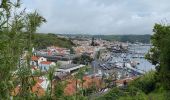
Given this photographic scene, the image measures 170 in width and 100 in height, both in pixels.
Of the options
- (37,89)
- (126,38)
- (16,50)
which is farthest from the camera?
(126,38)

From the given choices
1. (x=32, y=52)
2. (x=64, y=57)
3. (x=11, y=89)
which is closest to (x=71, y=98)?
(x=32, y=52)

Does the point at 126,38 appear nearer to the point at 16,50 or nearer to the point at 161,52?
the point at 161,52

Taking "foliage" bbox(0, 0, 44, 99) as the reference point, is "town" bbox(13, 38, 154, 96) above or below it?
below

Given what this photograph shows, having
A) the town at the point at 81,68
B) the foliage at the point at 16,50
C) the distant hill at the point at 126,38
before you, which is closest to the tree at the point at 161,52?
the town at the point at 81,68

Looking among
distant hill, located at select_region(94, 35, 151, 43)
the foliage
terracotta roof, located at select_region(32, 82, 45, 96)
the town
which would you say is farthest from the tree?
distant hill, located at select_region(94, 35, 151, 43)

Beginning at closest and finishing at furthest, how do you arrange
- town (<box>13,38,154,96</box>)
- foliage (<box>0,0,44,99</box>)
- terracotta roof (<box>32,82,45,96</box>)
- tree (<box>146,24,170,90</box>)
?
foliage (<box>0,0,44,99</box>) → terracotta roof (<box>32,82,45,96</box>) → town (<box>13,38,154,96</box>) → tree (<box>146,24,170,90</box>)

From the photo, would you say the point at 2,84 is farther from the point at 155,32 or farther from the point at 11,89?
the point at 155,32

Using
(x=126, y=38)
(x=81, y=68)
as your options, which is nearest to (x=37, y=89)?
(x=81, y=68)

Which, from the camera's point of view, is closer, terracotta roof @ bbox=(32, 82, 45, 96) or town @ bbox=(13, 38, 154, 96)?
terracotta roof @ bbox=(32, 82, 45, 96)

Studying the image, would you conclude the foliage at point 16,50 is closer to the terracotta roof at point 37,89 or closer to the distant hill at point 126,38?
the terracotta roof at point 37,89

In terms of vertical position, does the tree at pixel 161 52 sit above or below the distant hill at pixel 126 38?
above

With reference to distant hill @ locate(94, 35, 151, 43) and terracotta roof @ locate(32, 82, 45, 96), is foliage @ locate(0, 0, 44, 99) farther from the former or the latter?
distant hill @ locate(94, 35, 151, 43)
